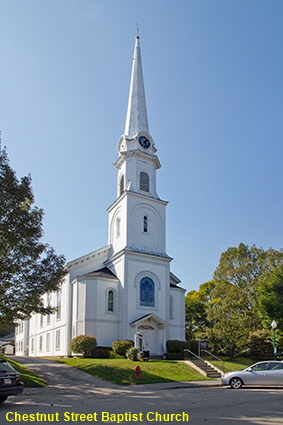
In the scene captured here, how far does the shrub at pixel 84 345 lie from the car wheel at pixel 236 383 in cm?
1441

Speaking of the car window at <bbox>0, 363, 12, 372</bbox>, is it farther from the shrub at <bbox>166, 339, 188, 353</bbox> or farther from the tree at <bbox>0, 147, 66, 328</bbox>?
the shrub at <bbox>166, 339, 188, 353</bbox>

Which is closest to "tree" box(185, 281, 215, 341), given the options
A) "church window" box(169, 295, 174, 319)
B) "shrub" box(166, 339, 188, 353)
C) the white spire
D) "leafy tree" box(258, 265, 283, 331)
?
"church window" box(169, 295, 174, 319)

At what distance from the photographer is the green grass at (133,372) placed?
21.4 metres

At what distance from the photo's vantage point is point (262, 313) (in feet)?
120

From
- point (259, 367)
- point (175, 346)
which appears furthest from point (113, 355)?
point (259, 367)

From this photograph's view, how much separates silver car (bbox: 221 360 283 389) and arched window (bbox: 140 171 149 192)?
74.3ft

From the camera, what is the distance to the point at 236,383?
Answer: 1942 cm

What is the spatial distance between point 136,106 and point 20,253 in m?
26.2

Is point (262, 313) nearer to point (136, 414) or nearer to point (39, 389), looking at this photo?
point (39, 389)

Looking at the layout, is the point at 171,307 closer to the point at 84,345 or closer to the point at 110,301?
the point at 110,301

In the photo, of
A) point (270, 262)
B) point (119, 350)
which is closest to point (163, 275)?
point (119, 350)

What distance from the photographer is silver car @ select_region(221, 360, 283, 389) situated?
19.1 m

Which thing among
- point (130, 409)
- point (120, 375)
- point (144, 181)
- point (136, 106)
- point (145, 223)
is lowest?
point (120, 375)

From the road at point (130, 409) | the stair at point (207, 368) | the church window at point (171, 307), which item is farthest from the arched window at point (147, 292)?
the road at point (130, 409)
